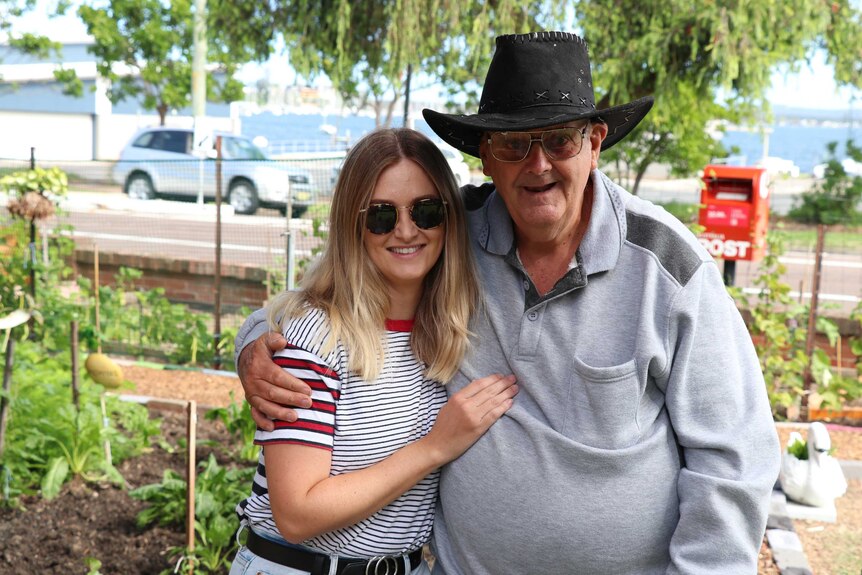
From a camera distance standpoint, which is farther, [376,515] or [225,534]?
[225,534]

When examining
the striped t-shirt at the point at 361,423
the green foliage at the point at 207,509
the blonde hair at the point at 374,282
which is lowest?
the green foliage at the point at 207,509

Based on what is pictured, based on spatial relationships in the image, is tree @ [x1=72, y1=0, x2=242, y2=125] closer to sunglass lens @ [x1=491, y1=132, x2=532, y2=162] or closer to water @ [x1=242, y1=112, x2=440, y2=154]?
water @ [x1=242, y1=112, x2=440, y2=154]

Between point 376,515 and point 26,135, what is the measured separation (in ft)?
153

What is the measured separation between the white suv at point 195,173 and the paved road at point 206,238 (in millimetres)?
414

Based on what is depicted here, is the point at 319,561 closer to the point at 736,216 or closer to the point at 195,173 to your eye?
the point at 736,216

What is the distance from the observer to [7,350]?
4281 mm

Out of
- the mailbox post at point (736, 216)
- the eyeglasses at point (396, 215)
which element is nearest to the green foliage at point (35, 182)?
the eyeglasses at point (396, 215)

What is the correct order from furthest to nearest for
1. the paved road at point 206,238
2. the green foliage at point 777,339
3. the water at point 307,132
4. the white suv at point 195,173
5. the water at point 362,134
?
the water at point 307,132, the water at point 362,134, the white suv at point 195,173, the paved road at point 206,238, the green foliage at point 777,339

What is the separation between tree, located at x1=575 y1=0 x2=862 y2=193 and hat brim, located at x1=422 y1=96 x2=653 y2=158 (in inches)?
199

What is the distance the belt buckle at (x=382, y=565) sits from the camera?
2.17 meters

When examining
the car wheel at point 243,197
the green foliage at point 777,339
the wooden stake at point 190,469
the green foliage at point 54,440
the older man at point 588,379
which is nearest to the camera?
the older man at point 588,379

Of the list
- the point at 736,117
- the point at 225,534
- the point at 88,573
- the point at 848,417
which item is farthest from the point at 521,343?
the point at 736,117

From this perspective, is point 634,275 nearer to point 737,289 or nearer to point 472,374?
point 472,374

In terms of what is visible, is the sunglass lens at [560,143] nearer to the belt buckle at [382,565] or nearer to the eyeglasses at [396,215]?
the eyeglasses at [396,215]
